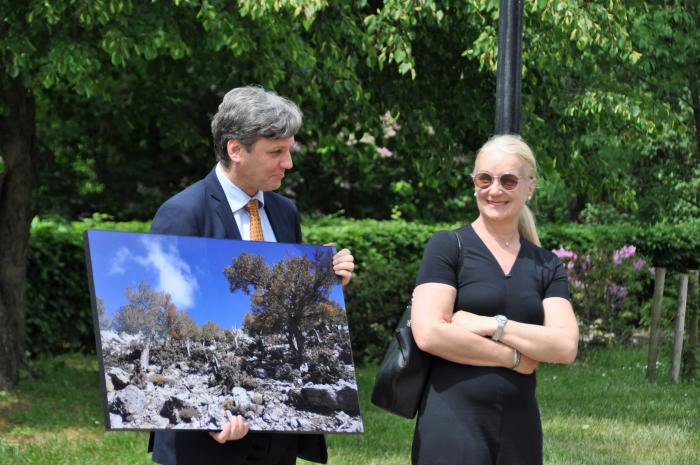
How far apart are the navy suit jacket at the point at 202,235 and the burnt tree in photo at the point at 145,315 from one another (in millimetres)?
255

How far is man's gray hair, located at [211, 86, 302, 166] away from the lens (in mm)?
3455

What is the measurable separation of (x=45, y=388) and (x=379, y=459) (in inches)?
162

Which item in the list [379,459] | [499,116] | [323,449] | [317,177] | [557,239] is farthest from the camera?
[317,177]

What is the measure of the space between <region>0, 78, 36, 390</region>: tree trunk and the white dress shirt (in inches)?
283

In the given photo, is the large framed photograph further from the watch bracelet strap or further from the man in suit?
the watch bracelet strap

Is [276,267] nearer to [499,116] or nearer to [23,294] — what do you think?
[499,116]

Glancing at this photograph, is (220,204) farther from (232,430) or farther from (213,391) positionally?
(232,430)

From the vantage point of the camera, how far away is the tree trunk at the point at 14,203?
10.4 m

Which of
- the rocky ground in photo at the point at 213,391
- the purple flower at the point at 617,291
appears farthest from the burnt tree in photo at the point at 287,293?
the purple flower at the point at 617,291

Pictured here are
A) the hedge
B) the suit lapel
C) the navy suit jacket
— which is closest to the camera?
the navy suit jacket

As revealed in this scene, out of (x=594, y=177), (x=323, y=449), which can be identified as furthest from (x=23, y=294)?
(x=323, y=449)

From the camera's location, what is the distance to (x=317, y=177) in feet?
69.9

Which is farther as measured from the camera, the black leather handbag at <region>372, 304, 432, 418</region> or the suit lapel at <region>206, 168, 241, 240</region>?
the black leather handbag at <region>372, 304, 432, 418</region>

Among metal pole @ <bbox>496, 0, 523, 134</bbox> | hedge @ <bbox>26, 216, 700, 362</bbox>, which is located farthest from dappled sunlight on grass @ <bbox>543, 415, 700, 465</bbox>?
hedge @ <bbox>26, 216, 700, 362</bbox>
